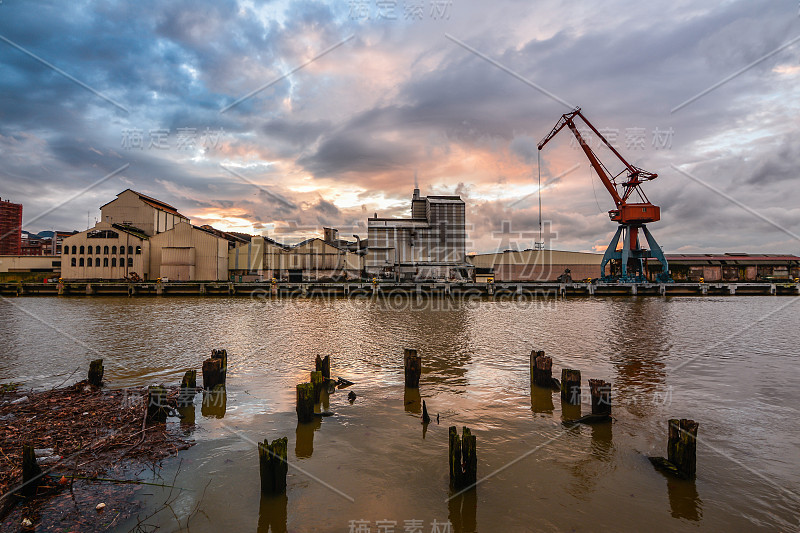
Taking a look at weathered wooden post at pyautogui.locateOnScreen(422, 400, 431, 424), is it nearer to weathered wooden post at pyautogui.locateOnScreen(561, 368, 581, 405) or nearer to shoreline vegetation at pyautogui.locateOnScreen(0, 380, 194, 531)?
weathered wooden post at pyautogui.locateOnScreen(561, 368, 581, 405)

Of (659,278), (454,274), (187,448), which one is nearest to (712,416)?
(187,448)

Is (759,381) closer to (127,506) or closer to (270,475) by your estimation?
(270,475)

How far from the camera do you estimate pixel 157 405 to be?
7480 millimetres

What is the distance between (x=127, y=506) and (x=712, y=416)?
1028 cm

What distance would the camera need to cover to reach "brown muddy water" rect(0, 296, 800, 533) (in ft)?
16.4

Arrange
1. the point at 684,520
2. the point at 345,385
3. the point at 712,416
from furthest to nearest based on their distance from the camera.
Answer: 1. the point at 345,385
2. the point at 712,416
3. the point at 684,520

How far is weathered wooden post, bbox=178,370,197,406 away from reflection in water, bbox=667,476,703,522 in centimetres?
871

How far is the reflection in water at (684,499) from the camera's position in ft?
16.3

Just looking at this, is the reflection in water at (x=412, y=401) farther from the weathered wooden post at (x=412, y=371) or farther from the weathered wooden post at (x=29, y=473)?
the weathered wooden post at (x=29, y=473)

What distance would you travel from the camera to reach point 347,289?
43750 mm

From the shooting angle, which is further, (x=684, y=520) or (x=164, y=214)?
(x=164, y=214)

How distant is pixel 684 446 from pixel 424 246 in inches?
1808

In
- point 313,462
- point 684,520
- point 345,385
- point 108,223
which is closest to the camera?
point 684,520

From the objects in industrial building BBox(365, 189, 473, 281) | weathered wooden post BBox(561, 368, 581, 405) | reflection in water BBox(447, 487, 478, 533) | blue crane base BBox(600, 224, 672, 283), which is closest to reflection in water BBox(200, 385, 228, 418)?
reflection in water BBox(447, 487, 478, 533)
